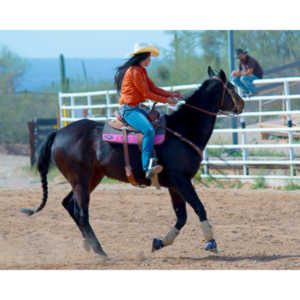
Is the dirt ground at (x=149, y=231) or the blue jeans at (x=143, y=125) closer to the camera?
the dirt ground at (x=149, y=231)

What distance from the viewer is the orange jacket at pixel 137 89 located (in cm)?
684

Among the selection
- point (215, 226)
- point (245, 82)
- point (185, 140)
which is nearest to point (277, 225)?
point (215, 226)

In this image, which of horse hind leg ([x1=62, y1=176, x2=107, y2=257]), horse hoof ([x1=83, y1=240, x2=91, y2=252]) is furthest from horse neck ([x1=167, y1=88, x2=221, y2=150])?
horse hoof ([x1=83, y1=240, x2=91, y2=252])

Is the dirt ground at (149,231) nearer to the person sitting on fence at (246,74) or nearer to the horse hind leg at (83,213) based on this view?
the horse hind leg at (83,213)

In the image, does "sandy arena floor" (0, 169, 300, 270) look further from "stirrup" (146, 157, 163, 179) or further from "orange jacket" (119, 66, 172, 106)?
"orange jacket" (119, 66, 172, 106)

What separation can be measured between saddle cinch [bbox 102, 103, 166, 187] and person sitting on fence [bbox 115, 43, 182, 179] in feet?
0.30

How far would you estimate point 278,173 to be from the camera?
12133 millimetres

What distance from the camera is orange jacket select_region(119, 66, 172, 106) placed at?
6.84 meters

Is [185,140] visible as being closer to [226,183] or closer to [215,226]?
[215,226]

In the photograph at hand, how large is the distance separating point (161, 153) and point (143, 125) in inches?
17.2

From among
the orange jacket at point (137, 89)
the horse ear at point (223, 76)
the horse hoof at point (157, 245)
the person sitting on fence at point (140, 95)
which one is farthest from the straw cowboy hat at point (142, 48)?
the horse hoof at point (157, 245)

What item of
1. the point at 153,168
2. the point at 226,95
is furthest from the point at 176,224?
the point at 226,95

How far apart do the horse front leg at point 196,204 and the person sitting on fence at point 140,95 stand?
285 mm

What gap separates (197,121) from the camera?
7184 mm
